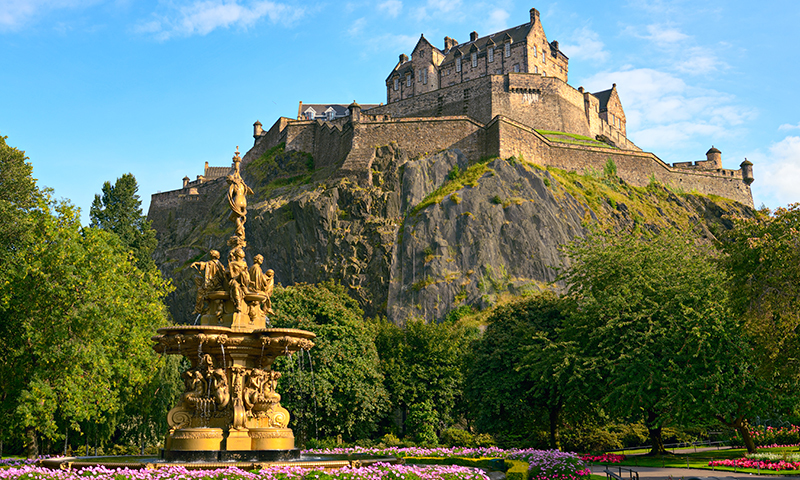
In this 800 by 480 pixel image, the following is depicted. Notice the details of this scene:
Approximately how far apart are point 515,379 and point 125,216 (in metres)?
34.5

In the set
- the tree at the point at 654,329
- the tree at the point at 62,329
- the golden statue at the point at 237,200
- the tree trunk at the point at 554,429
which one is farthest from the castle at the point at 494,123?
the golden statue at the point at 237,200

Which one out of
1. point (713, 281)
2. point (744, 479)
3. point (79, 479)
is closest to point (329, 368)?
point (713, 281)

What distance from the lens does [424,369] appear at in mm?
43031

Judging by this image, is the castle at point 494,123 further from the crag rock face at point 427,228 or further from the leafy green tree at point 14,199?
the leafy green tree at point 14,199

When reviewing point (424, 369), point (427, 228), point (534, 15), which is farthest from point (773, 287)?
point (534, 15)

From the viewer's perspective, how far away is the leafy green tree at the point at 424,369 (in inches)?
1667

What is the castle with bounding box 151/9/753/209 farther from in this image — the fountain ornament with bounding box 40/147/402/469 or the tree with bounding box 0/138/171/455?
the fountain ornament with bounding box 40/147/402/469

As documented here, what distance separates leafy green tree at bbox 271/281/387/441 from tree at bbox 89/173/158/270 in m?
15.4

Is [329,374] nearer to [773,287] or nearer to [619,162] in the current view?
[773,287]

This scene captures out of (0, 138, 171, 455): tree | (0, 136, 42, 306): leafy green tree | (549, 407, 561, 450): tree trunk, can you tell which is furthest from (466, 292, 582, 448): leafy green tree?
(0, 136, 42, 306): leafy green tree

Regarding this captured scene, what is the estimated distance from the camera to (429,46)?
88938 millimetres

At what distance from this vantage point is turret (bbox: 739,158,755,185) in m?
84.4

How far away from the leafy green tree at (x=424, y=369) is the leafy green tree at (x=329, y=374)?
6.11ft

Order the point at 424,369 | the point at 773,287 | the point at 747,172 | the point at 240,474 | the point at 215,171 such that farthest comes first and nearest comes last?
the point at 215,171
the point at 747,172
the point at 424,369
the point at 773,287
the point at 240,474
